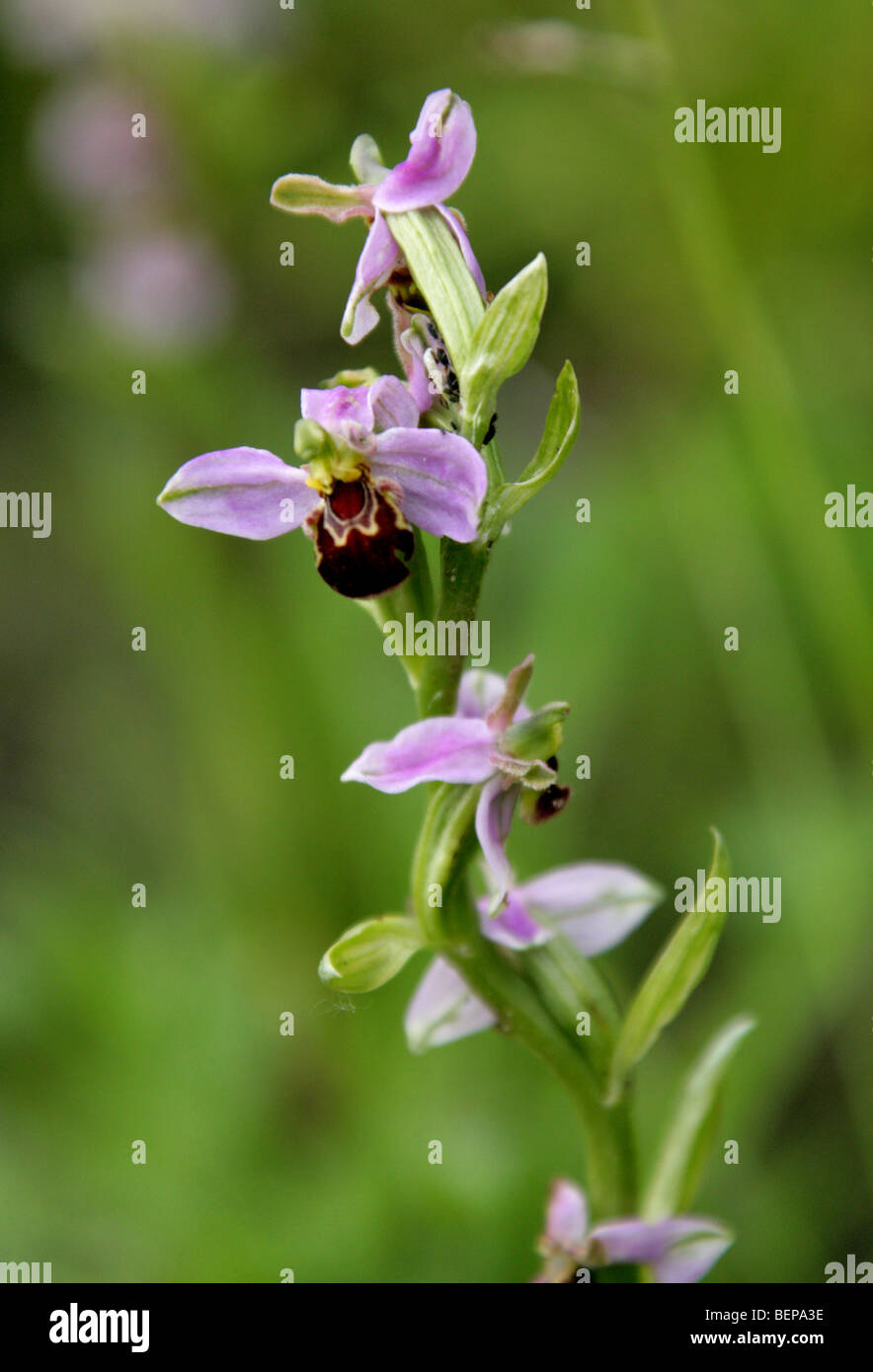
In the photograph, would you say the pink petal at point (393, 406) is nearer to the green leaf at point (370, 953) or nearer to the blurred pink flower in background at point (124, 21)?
the green leaf at point (370, 953)

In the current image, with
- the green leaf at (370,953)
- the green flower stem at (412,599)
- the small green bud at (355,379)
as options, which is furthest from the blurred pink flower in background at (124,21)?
the green leaf at (370,953)

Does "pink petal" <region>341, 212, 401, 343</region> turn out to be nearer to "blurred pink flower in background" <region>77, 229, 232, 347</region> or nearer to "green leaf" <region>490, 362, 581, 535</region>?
"green leaf" <region>490, 362, 581, 535</region>

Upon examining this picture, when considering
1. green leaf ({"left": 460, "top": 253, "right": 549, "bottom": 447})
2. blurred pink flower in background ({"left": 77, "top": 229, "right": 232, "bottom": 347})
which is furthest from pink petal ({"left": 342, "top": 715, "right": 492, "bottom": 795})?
blurred pink flower in background ({"left": 77, "top": 229, "right": 232, "bottom": 347})

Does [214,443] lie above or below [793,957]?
above

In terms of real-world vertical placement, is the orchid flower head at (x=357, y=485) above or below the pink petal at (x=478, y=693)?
above
